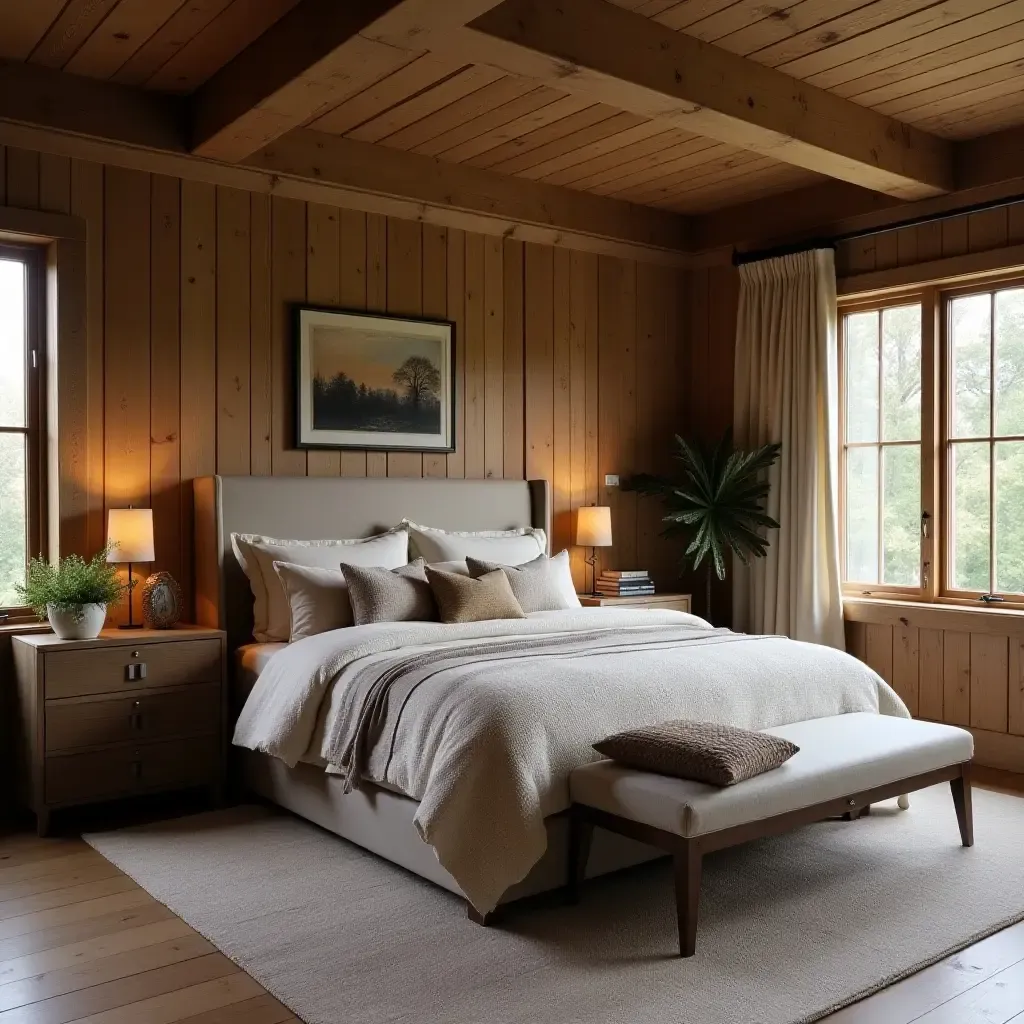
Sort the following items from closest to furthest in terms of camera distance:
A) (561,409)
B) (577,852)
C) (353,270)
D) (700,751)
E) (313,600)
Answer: (700,751), (577,852), (313,600), (353,270), (561,409)

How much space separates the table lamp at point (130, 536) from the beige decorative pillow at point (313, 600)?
52 cm

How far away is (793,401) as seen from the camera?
5750mm

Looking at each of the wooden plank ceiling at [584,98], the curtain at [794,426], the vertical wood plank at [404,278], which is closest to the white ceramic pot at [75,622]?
the vertical wood plank at [404,278]

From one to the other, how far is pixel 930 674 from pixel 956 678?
13 centimetres

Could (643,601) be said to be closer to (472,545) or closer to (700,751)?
(472,545)

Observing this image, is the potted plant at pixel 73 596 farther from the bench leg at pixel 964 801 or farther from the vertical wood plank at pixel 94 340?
the bench leg at pixel 964 801

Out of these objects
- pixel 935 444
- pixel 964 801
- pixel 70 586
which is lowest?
pixel 964 801

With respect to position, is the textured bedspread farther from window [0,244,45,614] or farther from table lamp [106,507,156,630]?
window [0,244,45,614]

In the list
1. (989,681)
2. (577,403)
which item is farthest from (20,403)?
(989,681)

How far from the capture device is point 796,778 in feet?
10.1

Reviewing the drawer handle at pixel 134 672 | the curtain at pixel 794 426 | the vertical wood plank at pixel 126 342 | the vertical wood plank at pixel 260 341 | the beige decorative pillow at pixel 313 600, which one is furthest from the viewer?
the curtain at pixel 794 426

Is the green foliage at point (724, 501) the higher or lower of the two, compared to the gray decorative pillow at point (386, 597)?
higher

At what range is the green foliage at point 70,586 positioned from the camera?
3.97 metres

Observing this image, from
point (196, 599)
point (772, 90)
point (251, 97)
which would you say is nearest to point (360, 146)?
point (251, 97)
